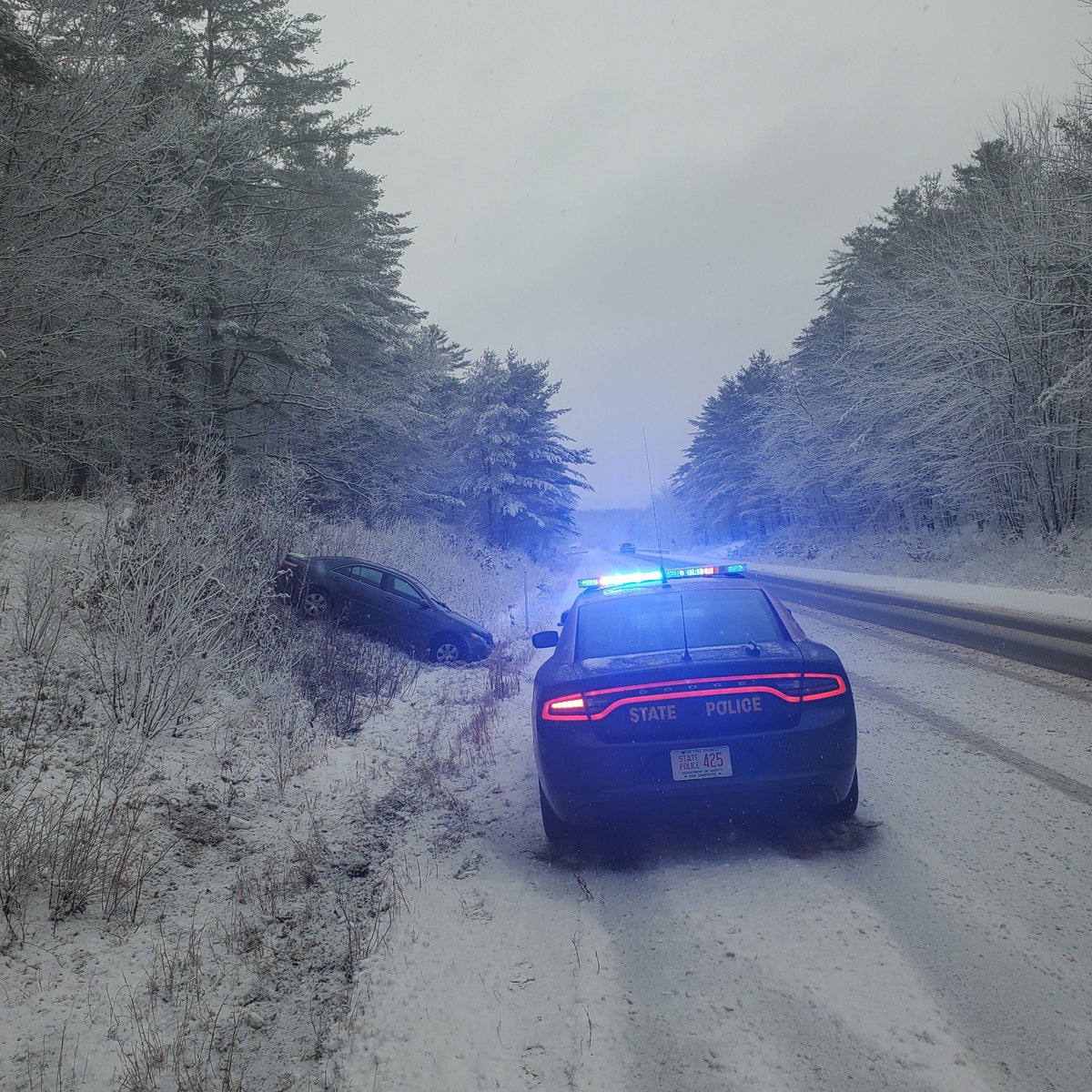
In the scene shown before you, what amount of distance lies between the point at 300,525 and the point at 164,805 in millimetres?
9900

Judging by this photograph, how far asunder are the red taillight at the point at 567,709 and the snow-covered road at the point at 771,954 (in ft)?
2.91

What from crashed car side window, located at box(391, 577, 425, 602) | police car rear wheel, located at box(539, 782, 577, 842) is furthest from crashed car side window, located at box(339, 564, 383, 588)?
police car rear wheel, located at box(539, 782, 577, 842)

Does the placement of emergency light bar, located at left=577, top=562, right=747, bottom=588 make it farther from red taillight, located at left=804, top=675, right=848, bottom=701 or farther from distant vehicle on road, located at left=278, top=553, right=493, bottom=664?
distant vehicle on road, located at left=278, top=553, right=493, bottom=664

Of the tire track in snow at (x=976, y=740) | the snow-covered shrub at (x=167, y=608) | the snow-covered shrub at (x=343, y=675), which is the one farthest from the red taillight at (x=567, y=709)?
the snow-covered shrub at (x=343, y=675)

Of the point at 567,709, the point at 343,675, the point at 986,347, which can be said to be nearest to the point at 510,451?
the point at 986,347

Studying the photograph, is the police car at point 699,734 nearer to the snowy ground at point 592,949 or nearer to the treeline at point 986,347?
the snowy ground at point 592,949

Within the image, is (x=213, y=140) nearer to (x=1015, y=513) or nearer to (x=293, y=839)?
(x=293, y=839)

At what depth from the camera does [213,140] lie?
42.0 feet

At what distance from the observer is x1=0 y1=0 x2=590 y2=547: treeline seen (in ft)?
29.2

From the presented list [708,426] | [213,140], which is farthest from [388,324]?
[708,426]

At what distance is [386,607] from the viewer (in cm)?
1119

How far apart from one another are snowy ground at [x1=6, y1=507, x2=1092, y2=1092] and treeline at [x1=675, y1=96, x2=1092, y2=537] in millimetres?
16540

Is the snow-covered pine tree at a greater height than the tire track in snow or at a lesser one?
greater

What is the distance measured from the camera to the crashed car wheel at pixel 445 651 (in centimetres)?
1132
